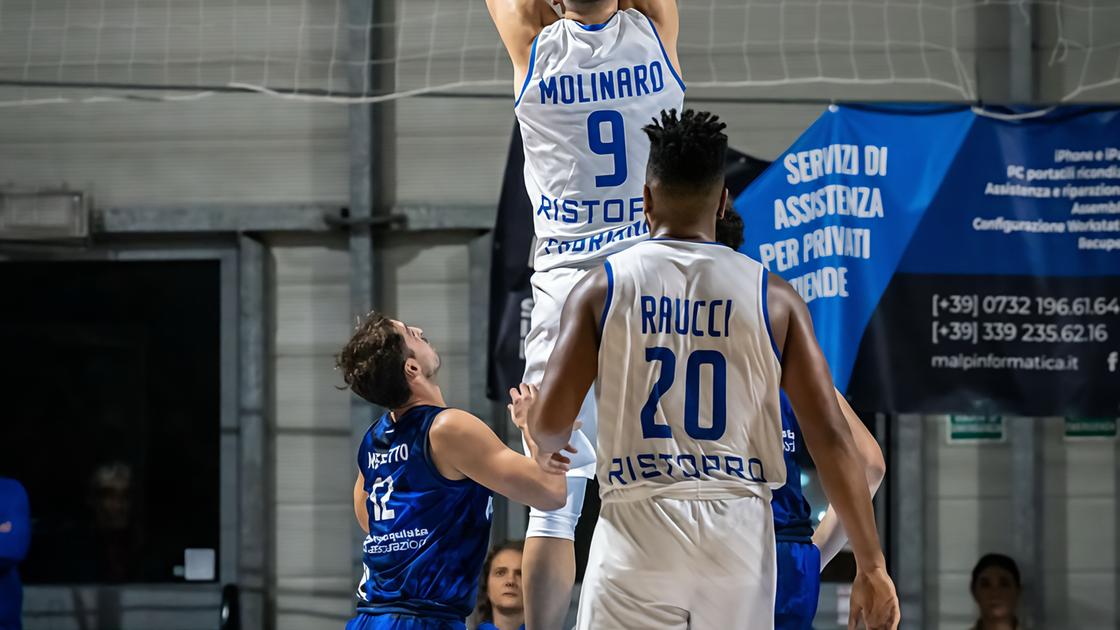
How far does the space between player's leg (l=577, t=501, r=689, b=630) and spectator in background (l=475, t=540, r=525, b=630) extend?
2.52 metres

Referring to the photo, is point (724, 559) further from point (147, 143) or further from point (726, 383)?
point (147, 143)

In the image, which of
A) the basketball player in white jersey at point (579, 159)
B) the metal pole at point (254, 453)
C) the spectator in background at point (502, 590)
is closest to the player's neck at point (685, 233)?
the basketball player in white jersey at point (579, 159)

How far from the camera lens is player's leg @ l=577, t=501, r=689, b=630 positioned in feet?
8.91

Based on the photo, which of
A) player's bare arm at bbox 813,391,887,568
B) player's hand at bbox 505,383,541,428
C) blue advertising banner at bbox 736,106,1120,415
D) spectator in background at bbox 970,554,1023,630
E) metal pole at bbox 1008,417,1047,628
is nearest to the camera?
player's hand at bbox 505,383,541,428

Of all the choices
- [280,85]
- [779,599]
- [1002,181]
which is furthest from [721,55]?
[779,599]

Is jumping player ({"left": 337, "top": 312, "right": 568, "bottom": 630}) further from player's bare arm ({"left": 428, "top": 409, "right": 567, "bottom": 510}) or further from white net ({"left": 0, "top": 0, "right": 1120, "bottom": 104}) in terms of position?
white net ({"left": 0, "top": 0, "right": 1120, "bottom": 104})

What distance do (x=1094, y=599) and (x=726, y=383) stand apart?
5.84 meters

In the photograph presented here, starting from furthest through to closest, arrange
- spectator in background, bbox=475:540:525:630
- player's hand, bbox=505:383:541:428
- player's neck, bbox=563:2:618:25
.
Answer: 1. spectator in background, bbox=475:540:525:630
2. player's neck, bbox=563:2:618:25
3. player's hand, bbox=505:383:541:428

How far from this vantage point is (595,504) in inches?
291

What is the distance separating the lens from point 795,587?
12.3 ft

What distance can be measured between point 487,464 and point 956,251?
3.77m

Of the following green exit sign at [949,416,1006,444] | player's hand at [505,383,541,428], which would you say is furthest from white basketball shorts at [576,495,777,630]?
green exit sign at [949,416,1006,444]

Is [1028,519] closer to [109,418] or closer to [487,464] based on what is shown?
[487,464]

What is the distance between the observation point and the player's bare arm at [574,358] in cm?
275
